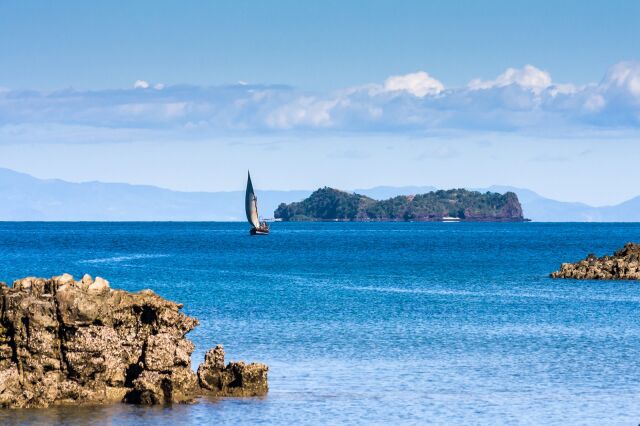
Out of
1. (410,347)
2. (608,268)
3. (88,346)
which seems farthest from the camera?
(608,268)

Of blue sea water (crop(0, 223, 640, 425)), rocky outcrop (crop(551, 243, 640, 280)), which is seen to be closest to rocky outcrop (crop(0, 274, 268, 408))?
blue sea water (crop(0, 223, 640, 425))

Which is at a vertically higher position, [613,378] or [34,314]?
[34,314]

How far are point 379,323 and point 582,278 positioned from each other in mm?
47784

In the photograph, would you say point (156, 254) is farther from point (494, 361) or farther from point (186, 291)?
point (494, 361)

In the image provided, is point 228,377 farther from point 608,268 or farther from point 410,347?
point 608,268

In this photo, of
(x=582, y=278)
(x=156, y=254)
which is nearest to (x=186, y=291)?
(x=582, y=278)

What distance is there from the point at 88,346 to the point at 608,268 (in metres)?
79.4

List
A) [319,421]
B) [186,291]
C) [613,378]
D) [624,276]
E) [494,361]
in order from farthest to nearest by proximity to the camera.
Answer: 1. [624,276]
2. [186,291]
3. [494,361]
4. [613,378]
5. [319,421]

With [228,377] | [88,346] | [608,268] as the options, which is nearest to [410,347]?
[228,377]

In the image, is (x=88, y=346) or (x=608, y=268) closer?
(x=88, y=346)

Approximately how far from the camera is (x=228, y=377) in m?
43.6

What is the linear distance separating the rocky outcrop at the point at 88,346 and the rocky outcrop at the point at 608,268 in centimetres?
7506

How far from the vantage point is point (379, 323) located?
69312 millimetres

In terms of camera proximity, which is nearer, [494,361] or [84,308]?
[84,308]
